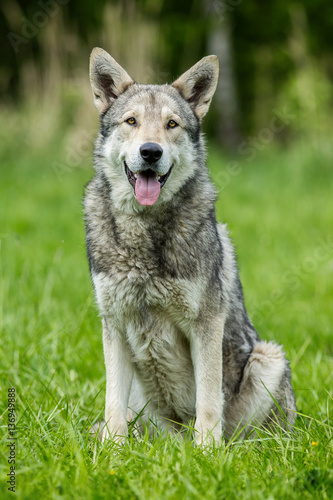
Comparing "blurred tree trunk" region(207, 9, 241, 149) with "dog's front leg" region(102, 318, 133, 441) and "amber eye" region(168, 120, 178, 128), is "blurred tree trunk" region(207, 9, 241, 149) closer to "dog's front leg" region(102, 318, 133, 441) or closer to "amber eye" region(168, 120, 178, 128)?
"amber eye" region(168, 120, 178, 128)

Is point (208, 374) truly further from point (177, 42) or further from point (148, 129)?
point (177, 42)

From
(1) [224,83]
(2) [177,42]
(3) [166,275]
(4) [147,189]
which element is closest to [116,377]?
(3) [166,275]

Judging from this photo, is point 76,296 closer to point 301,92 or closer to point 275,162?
point 275,162

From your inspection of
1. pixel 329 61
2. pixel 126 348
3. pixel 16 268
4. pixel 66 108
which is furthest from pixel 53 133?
pixel 329 61

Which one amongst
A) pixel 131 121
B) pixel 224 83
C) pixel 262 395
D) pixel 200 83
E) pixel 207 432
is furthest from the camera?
pixel 224 83

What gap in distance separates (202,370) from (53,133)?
8558 mm

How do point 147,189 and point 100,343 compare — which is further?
point 100,343

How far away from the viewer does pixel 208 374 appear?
307 centimetres

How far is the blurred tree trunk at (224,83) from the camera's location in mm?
14609

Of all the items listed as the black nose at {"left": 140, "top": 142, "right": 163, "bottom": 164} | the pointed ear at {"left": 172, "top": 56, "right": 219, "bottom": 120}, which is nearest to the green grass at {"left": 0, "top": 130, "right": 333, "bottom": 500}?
the black nose at {"left": 140, "top": 142, "right": 163, "bottom": 164}

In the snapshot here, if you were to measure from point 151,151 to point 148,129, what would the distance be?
0.67 feet

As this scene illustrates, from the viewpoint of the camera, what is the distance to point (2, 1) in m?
15.2

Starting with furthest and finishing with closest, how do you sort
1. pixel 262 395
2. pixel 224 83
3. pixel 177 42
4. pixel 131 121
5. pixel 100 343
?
pixel 177 42
pixel 224 83
pixel 100 343
pixel 262 395
pixel 131 121

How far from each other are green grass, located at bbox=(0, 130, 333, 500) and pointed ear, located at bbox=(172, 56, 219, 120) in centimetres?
172
